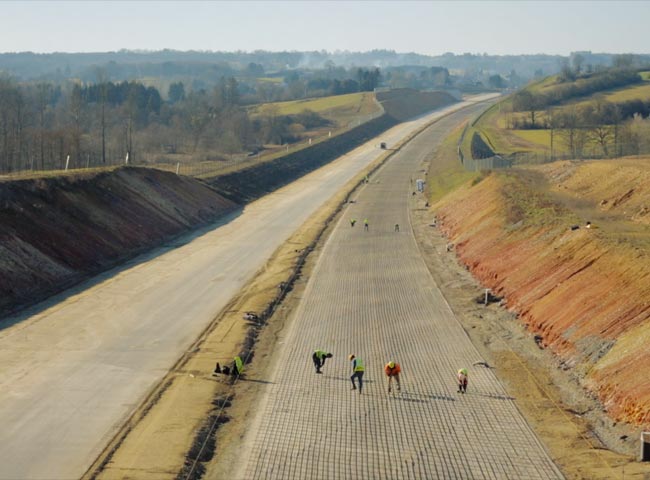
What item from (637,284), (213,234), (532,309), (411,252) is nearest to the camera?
(637,284)

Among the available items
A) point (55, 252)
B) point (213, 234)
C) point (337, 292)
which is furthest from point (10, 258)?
point (213, 234)

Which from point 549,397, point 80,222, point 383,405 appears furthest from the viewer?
point 80,222

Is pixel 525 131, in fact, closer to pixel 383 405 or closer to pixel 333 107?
pixel 333 107

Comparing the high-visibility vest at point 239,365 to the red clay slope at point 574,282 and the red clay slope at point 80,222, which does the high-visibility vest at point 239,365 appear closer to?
the red clay slope at point 574,282

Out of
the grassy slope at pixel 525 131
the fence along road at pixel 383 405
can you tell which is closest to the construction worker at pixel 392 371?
the fence along road at pixel 383 405

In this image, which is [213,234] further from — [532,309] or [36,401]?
[36,401]

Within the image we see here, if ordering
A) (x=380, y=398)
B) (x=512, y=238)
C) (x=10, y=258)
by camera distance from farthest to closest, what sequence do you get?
(x=512, y=238)
(x=10, y=258)
(x=380, y=398)

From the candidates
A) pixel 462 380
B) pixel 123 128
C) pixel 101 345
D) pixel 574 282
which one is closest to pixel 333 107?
pixel 123 128
